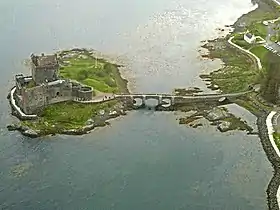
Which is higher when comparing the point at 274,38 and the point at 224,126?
the point at 274,38

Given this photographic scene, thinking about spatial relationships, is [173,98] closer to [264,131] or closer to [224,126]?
[224,126]

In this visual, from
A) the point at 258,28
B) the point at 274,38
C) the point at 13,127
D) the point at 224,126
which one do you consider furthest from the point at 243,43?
the point at 13,127

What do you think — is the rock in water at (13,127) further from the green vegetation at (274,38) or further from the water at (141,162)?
the green vegetation at (274,38)

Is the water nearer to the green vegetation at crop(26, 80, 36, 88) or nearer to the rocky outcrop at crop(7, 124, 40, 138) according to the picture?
the rocky outcrop at crop(7, 124, 40, 138)

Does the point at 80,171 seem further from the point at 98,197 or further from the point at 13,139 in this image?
the point at 13,139

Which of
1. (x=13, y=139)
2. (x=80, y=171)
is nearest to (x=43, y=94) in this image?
(x=13, y=139)

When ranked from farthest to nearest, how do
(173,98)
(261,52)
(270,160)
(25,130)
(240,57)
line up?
1. (240,57)
2. (261,52)
3. (173,98)
4. (25,130)
5. (270,160)

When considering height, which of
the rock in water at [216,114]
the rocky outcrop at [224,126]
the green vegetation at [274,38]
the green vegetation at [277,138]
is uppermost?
the green vegetation at [274,38]

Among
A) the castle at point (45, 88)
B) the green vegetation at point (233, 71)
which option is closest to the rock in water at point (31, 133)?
the castle at point (45, 88)
